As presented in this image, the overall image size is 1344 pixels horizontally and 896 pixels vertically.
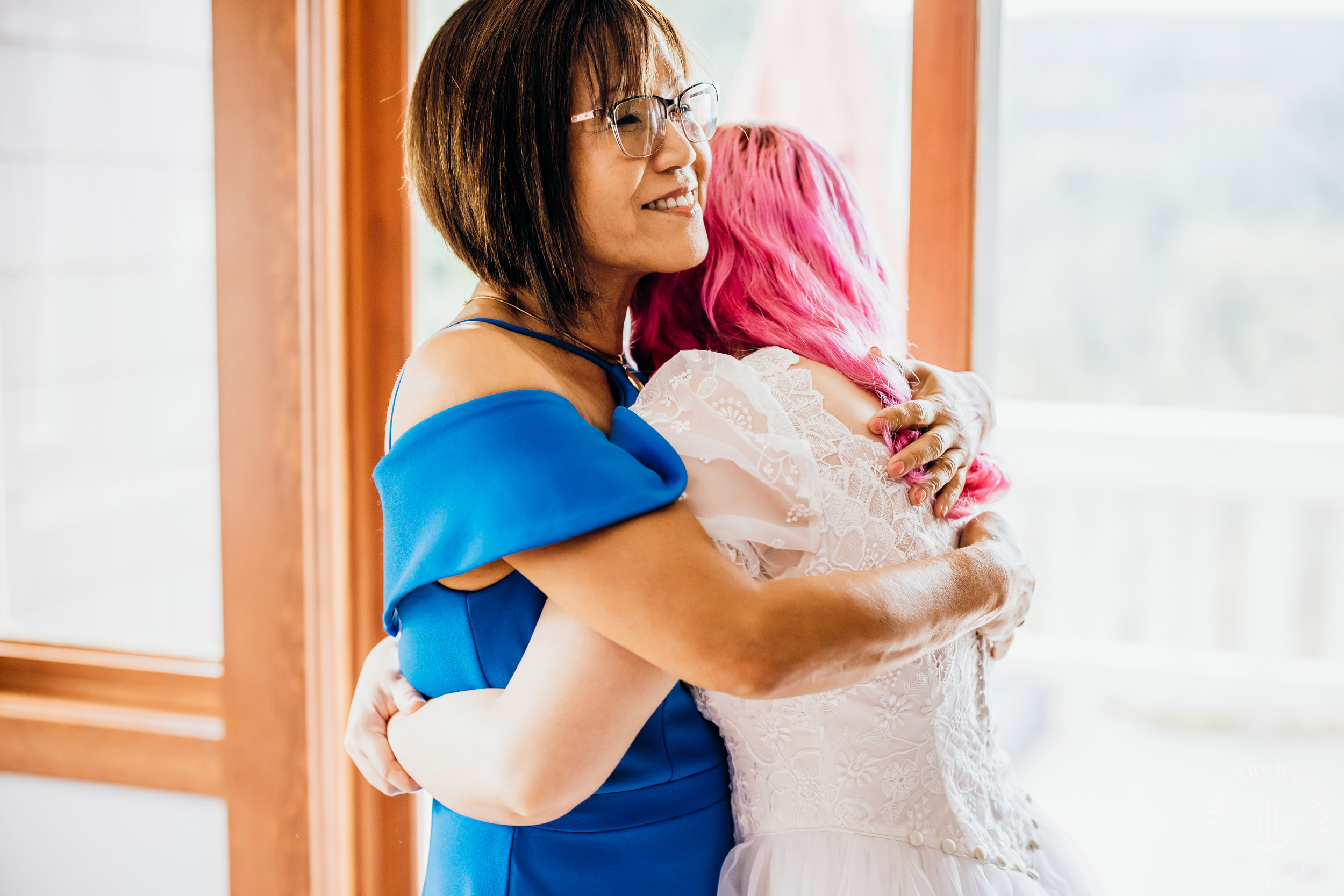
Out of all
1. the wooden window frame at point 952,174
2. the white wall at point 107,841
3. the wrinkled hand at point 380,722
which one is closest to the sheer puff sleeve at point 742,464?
the wrinkled hand at point 380,722

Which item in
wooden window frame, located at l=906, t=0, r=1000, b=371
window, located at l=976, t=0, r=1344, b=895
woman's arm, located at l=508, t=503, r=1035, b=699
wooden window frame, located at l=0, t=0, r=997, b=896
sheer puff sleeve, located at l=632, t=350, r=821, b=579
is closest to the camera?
woman's arm, located at l=508, t=503, r=1035, b=699

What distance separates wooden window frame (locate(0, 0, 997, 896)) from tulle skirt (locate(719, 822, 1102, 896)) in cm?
87

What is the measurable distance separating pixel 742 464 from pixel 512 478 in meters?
0.21

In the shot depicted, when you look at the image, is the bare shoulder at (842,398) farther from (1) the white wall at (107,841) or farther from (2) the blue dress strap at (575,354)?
(1) the white wall at (107,841)

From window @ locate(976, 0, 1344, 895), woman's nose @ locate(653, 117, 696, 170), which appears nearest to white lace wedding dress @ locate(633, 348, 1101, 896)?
woman's nose @ locate(653, 117, 696, 170)

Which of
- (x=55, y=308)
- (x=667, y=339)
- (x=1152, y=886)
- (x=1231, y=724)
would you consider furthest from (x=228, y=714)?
(x=1231, y=724)

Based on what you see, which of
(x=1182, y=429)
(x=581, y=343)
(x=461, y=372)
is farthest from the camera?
(x=1182, y=429)

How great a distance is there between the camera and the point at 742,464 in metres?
0.86

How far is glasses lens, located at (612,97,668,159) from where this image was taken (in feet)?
3.31

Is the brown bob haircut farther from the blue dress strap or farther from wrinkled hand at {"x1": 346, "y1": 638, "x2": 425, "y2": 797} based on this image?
wrinkled hand at {"x1": 346, "y1": 638, "x2": 425, "y2": 797}

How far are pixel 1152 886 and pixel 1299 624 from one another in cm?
160

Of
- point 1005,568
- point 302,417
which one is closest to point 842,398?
point 1005,568

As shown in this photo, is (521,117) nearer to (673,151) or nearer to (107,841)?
(673,151)

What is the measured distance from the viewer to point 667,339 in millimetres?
→ 1146
